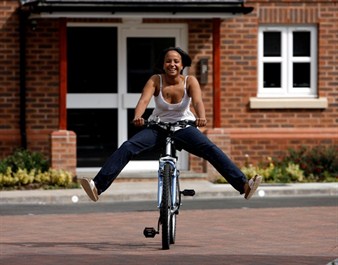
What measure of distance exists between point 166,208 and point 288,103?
40.5 ft

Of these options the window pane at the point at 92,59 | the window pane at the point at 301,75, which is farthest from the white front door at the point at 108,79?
the window pane at the point at 301,75

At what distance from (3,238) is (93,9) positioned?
8.90m

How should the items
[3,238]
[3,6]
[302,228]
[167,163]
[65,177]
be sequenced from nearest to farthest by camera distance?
[167,163] → [3,238] → [302,228] → [65,177] → [3,6]

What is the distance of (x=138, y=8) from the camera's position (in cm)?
2225

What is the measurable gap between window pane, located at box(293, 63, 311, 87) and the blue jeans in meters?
12.1

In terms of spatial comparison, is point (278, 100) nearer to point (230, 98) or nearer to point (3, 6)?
point (230, 98)

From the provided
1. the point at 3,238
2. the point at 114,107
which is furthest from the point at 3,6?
the point at 3,238

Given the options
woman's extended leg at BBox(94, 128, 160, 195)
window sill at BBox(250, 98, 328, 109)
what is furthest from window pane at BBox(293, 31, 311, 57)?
woman's extended leg at BBox(94, 128, 160, 195)

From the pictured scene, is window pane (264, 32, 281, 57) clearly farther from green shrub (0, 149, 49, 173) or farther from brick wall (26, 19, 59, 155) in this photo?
green shrub (0, 149, 49, 173)

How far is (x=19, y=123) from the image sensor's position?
2339cm

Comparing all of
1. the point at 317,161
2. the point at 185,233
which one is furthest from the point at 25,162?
the point at 185,233

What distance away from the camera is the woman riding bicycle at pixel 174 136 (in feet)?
39.4

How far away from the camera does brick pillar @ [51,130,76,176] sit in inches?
889

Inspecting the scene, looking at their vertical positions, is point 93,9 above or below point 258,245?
above
